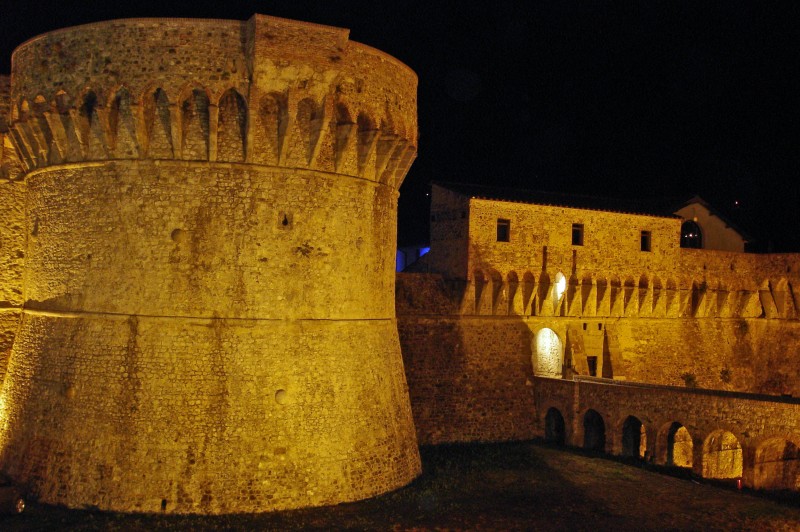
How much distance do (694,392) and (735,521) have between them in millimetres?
5644

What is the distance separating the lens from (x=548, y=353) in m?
27.5

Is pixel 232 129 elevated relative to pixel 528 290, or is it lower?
elevated

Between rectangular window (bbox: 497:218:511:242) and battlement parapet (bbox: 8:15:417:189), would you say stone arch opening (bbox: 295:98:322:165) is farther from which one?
rectangular window (bbox: 497:218:511:242)

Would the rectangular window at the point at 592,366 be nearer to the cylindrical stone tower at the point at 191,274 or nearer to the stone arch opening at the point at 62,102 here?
the cylindrical stone tower at the point at 191,274

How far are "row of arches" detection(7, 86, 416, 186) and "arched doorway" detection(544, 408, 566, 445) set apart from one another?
519 inches

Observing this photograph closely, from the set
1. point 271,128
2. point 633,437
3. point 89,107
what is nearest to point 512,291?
point 633,437

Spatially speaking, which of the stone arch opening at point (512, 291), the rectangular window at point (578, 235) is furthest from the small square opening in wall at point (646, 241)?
the stone arch opening at point (512, 291)

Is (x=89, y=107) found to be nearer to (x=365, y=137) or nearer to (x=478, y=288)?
(x=365, y=137)

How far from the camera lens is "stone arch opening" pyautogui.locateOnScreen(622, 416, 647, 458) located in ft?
80.9

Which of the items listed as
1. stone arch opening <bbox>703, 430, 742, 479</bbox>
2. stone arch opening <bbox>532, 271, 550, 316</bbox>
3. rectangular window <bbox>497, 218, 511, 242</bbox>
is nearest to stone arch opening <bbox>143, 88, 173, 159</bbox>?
rectangular window <bbox>497, 218, 511, 242</bbox>

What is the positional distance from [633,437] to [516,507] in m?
9.54

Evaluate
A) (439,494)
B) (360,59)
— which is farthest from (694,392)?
(360,59)

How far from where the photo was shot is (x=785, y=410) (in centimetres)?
2016

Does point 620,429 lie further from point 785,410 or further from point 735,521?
point 735,521
